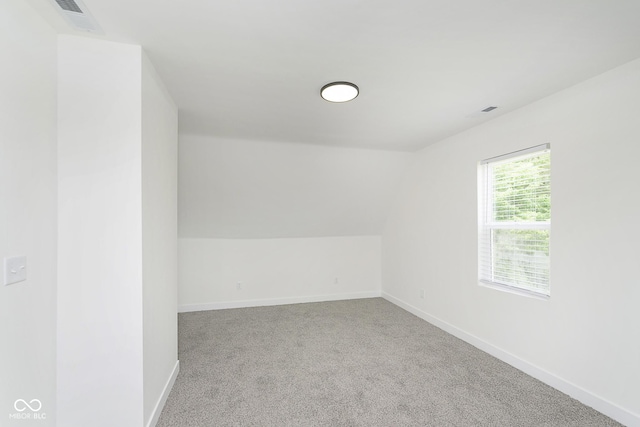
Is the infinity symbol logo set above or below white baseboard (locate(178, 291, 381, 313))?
above

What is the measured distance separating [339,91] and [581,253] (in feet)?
7.07

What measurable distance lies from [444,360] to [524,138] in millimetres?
2163

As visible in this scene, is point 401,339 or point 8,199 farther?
point 401,339

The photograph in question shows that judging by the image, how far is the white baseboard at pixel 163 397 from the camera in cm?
183

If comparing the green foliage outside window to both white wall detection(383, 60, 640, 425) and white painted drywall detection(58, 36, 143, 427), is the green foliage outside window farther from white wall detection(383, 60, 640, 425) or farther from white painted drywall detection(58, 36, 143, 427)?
white painted drywall detection(58, 36, 143, 427)

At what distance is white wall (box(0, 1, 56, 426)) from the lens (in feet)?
4.16

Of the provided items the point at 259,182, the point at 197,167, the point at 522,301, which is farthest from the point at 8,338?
the point at 522,301

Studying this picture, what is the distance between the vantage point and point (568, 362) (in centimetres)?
220

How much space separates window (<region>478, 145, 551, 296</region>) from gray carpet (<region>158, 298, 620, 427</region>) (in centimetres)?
83

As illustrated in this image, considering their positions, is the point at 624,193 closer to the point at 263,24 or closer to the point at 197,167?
the point at 263,24

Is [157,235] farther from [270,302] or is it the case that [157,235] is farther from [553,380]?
[553,380]

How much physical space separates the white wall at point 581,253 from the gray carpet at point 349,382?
219 millimetres

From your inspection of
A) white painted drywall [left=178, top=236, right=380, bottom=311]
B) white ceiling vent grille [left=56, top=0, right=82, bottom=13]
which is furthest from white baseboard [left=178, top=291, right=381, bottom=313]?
white ceiling vent grille [left=56, top=0, right=82, bottom=13]

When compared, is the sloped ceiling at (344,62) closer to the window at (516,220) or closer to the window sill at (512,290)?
the window at (516,220)
